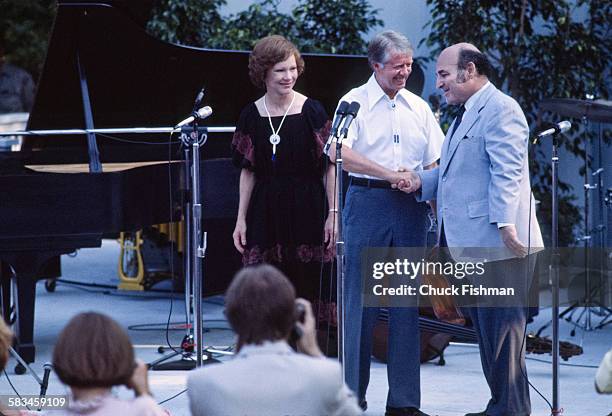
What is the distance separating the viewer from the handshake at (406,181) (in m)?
5.06

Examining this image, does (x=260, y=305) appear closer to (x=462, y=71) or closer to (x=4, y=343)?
(x=4, y=343)

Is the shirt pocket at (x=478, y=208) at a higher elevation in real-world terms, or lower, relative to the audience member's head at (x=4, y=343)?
higher

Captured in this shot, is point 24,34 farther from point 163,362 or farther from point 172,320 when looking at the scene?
point 163,362

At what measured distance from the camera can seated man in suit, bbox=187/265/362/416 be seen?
2676 mm

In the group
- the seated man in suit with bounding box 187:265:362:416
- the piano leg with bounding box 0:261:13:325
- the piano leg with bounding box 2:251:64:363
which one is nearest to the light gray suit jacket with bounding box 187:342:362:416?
the seated man in suit with bounding box 187:265:362:416

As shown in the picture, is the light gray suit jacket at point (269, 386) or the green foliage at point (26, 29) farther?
the green foliage at point (26, 29)

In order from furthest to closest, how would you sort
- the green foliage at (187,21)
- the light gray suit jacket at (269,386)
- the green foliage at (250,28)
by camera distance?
the green foliage at (187,21), the green foliage at (250,28), the light gray suit jacket at (269,386)

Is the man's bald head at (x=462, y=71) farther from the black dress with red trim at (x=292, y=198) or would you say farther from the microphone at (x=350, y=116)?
the black dress with red trim at (x=292, y=198)

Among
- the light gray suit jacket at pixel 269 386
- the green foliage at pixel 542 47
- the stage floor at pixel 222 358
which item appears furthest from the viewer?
the green foliage at pixel 542 47

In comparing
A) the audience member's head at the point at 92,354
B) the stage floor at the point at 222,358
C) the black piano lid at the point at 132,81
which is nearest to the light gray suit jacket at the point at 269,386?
the audience member's head at the point at 92,354

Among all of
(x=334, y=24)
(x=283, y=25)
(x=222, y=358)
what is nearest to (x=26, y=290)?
(x=222, y=358)

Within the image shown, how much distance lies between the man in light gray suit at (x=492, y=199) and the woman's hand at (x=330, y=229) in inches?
18.1

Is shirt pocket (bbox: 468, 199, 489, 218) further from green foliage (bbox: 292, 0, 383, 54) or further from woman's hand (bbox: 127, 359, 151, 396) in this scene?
green foliage (bbox: 292, 0, 383, 54)

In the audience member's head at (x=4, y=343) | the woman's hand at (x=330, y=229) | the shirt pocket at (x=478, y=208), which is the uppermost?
the shirt pocket at (x=478, y=208)
